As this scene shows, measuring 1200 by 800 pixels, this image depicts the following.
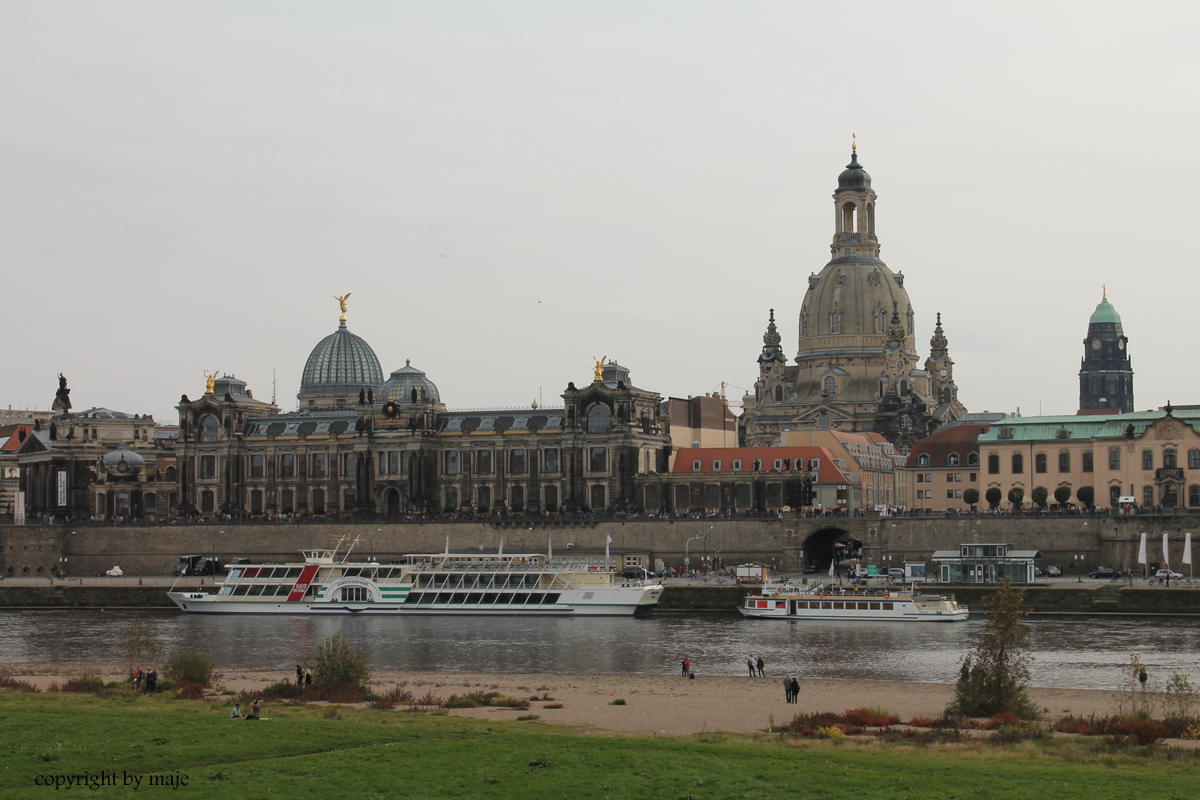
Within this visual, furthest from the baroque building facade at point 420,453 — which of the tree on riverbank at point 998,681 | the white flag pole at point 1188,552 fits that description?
the tree on riverbank at point 998,681

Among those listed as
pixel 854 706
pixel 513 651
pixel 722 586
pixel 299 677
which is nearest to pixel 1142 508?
pixel 722 586

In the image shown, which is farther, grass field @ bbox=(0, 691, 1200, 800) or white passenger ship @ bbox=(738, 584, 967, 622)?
white passenger ship @ bbox=(738, 584, 967, 622)

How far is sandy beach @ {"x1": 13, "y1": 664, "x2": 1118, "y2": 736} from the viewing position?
4988 centimetres

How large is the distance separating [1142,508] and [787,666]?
150ft

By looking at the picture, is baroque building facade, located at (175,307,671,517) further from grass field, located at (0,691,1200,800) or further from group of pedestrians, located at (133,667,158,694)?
grass field, located at (0,691,1200,800)

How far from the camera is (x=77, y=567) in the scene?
13312 centimetres

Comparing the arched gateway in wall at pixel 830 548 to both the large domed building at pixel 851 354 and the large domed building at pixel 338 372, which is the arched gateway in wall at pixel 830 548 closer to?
the large domed building at pixel 851 354

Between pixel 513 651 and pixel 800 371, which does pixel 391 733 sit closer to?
pixel 513 651

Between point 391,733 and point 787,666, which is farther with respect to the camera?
point 787,666

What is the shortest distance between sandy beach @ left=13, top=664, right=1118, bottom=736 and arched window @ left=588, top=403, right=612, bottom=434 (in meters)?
60.9

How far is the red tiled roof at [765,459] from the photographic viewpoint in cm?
12362

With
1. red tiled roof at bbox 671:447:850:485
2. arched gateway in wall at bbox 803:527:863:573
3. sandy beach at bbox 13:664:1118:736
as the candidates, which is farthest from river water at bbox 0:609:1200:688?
red tiled roof at bbox 671:447:850:485

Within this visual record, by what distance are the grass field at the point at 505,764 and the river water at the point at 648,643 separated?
23.5 meters

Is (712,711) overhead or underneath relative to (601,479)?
underneath
